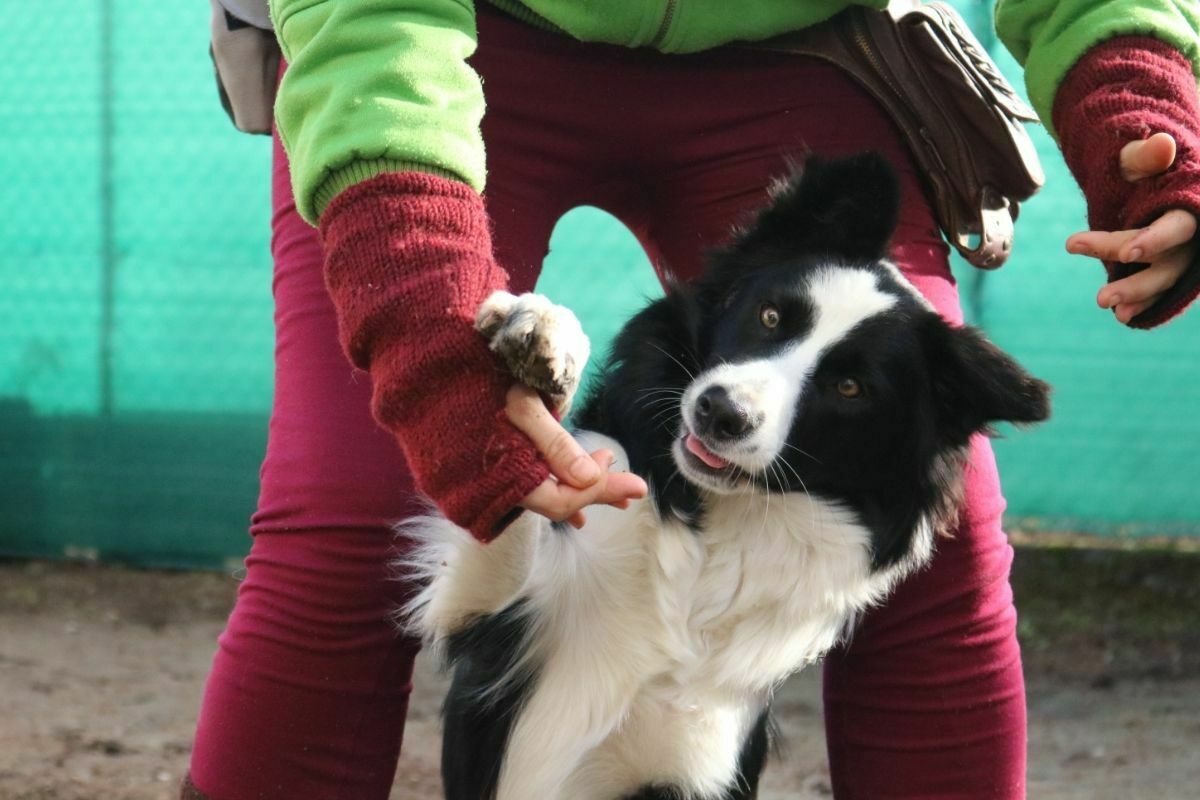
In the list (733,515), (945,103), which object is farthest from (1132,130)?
(733,515)

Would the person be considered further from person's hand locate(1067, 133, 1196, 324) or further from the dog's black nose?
the dog's black nose

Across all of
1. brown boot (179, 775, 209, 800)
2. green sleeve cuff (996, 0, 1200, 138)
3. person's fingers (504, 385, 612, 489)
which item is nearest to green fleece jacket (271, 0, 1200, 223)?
person's fingers (504, 385, 612, 489)

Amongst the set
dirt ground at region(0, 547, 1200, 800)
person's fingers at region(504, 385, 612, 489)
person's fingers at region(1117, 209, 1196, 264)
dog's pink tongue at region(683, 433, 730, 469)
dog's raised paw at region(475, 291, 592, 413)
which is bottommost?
dirt ground at region(0, 547, 1200, 800)

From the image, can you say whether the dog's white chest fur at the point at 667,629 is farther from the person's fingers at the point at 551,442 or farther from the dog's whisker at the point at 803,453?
the person's fingers at the point at 551,442

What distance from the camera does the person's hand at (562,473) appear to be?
1307 mm

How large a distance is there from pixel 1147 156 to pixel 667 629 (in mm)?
921

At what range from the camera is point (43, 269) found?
5.05m

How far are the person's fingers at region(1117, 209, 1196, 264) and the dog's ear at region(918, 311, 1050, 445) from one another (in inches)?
11.7

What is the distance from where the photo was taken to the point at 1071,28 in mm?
1916

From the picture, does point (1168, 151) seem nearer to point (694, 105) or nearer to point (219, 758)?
point (694, 105)

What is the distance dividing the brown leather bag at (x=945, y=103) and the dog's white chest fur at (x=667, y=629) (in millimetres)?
509

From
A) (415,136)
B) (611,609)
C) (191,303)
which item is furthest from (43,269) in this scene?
(415,136)

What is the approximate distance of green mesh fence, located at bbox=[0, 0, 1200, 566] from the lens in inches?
191

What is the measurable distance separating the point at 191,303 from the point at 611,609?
3392 mm
